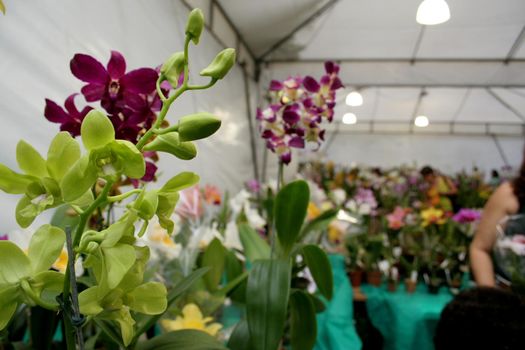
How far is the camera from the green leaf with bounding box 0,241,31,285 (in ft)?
0.85

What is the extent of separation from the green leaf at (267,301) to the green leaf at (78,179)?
36cm

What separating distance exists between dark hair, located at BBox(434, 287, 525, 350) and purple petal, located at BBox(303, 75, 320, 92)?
603mm

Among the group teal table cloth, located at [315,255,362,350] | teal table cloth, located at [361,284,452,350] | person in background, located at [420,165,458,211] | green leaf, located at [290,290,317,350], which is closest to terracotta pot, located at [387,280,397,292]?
teal table cloth, located at [361,284,452,350]

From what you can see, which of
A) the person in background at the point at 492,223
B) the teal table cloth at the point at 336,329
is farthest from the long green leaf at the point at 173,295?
the person in background at the point at 492,223

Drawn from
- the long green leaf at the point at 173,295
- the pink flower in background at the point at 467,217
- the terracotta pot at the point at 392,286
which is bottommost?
the terracotta pot at the point at 392,286

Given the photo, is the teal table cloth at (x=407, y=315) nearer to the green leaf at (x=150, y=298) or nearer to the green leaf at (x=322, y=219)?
the green leaf at (x=322, y=219)

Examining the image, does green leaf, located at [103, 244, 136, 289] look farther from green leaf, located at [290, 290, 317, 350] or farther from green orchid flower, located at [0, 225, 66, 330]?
green leaf, located at [290, 290, 317, 350]

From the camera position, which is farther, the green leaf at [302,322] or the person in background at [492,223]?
the person in background at [492,223]

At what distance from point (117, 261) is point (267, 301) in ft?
1.14

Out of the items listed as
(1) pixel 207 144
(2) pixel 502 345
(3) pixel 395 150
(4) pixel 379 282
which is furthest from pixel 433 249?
(3) pixel 395 150

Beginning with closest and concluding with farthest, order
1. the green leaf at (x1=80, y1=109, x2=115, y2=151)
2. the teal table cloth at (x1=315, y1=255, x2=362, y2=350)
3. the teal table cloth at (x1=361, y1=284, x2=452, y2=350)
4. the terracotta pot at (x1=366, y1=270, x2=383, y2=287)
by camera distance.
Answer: the green leaf at (x1=80, y1=109, x2=115, y2=151)
the teal table cloth at (x1=315, y1=255, x2=362, y2=350)
the teal table cloth at (x1=361, y1=284, x2=452, y2=350)
the terracotta pot at (x1=366, y1=270, x2=383, y2=287)

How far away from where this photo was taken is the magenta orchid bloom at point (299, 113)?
667mm

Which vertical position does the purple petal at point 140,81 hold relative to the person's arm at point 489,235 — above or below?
above

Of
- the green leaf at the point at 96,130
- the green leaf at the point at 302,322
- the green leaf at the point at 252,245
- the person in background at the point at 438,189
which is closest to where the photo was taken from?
the green leaf at the point at 96,130
